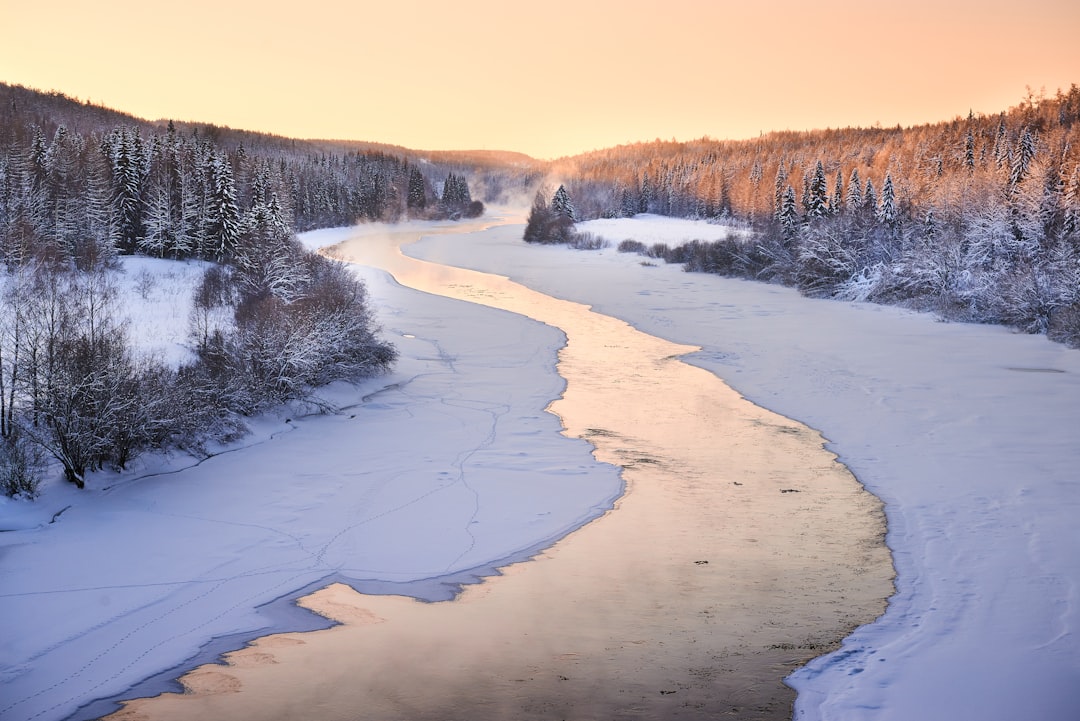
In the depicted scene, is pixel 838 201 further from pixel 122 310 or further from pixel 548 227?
pixel 122 310

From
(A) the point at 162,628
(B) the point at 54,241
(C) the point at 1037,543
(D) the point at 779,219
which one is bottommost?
(A) the point at 162,628

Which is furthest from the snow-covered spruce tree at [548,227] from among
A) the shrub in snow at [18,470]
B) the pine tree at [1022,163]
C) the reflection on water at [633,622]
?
the shrub in snow at [18,470]

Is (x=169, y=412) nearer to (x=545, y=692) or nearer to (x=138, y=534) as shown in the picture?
(x=138, y=534)

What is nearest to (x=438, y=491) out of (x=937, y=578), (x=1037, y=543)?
(x=937, y=578)

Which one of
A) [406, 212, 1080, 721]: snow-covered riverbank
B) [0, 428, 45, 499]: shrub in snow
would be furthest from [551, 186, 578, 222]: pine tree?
[0, 428, 45, 499]: shrub in snow

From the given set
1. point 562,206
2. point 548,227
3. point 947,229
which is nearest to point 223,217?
point 548,227
